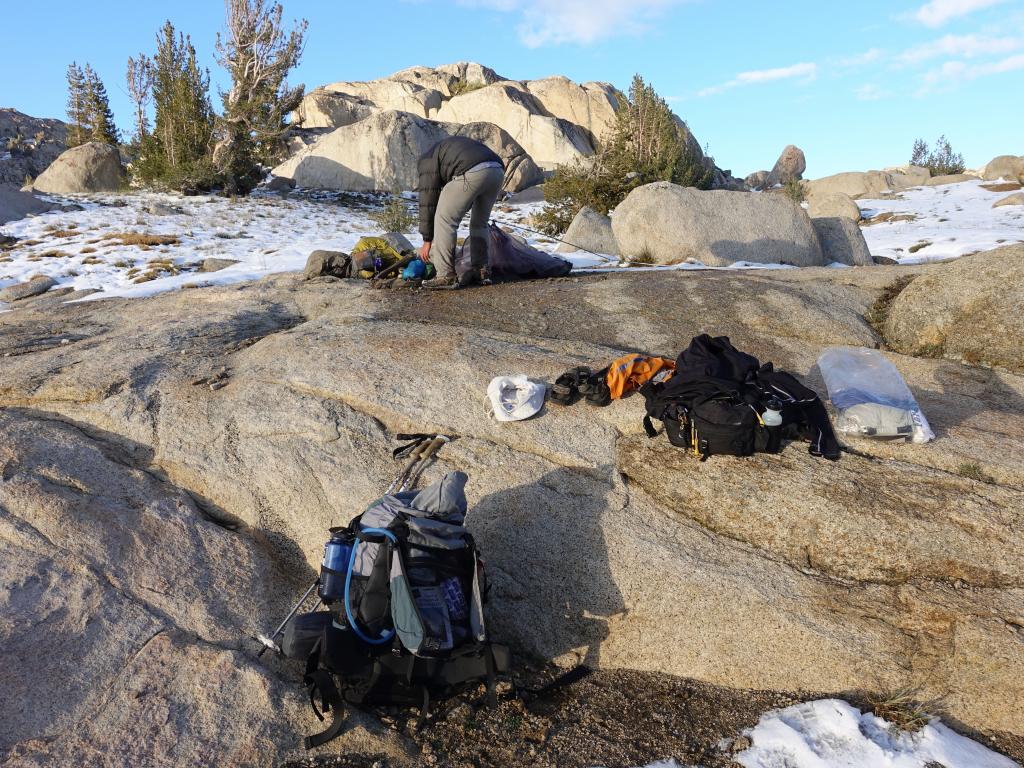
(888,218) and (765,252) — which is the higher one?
(765,252)

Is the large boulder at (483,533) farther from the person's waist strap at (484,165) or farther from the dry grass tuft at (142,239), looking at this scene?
the dry grass tuft at (142,239)

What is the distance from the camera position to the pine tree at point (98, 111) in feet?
103

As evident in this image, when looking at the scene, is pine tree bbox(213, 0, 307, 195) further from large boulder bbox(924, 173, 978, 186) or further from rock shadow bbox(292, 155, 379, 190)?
large boulder bbox(924, 173, 978, 186)

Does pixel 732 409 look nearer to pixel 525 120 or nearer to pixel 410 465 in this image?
pixel 410 465

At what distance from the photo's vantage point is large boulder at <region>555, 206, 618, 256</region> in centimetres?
1290

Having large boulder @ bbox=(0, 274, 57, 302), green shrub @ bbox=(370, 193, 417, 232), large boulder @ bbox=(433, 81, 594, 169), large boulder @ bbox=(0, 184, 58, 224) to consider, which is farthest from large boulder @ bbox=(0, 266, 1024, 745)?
large boulder @ bbox=(433, 81, 594, 169)

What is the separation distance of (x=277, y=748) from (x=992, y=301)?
22.2ft

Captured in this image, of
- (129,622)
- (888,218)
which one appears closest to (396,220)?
(129,622)

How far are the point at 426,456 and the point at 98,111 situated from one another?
115 feet

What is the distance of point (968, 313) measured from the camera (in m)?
6.50

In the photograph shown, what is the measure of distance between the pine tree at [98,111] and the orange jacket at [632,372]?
1323 inches

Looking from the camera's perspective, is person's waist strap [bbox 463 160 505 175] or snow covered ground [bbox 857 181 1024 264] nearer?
person's waist strap [bbox 463 160 505 175]

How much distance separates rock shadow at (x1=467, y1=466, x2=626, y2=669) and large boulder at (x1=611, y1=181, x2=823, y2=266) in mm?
7598

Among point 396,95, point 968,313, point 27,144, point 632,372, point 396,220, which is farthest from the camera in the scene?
point 396,95
